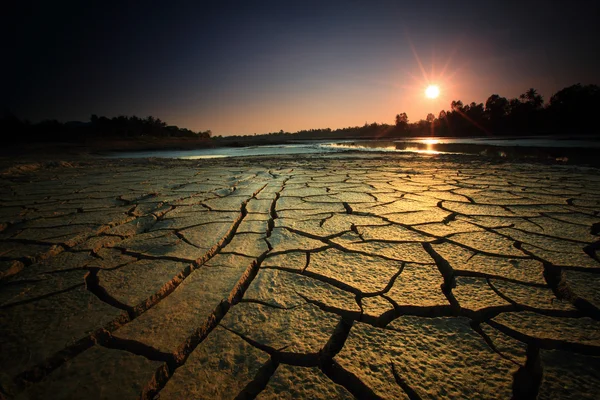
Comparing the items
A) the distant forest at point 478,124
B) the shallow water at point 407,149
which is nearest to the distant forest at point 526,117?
the distant forest at point 478,124

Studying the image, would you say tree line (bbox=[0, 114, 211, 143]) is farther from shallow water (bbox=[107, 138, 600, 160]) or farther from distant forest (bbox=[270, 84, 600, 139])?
distant forest (bbox=[270, 84, 600, 139])

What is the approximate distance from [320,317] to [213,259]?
27.1 inches

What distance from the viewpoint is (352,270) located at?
116 centimetres

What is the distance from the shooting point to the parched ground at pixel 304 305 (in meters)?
0.65

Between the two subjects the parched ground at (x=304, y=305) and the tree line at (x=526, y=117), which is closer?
the parched ground at (x=304, y=305)

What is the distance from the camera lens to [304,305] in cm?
94

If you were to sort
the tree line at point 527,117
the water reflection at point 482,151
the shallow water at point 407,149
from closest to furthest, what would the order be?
the water reflection at point 482,151 → the shallow water at point 407,149 → the tree line at point 527,117

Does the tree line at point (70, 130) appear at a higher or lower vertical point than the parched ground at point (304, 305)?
higher

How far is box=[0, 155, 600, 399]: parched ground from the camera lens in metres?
0.65

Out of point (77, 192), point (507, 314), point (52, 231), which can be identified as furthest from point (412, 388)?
point (77, 192)

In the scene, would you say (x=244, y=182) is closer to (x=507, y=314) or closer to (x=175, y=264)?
(x=175, y=264)

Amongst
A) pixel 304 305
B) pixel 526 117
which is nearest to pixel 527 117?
pixel 526 117

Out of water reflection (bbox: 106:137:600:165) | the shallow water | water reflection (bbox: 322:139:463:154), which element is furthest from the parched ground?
water reflection (bbox: 322:139:463:154)

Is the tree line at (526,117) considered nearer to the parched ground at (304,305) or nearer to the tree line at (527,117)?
the tree line at (527,117)
